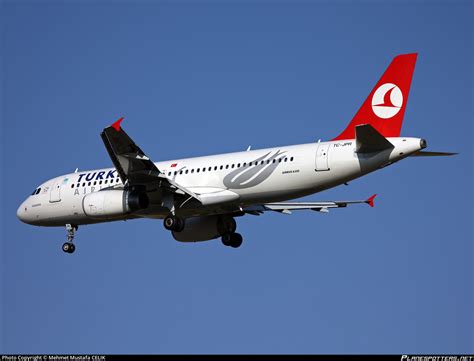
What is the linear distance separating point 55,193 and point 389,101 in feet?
52.7

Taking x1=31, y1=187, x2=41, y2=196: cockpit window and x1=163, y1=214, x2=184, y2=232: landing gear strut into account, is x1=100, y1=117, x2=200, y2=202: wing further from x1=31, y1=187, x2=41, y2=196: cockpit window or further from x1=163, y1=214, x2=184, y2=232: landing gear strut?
x1=31, y1=187, x2=41, y2=196: cockpit window

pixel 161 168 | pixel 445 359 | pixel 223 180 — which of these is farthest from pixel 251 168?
pixel 445 359

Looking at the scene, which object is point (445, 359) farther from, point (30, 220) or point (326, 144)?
point (30, 220)

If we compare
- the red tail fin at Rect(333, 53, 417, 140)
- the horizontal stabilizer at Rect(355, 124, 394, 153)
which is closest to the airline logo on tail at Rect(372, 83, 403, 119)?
the red tail fin at Rect(333, 53, 417, 140)

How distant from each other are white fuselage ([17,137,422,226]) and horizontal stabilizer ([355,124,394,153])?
22cm

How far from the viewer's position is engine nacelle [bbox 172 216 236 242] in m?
43.2

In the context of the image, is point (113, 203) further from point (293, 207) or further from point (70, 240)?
point (293, 207)

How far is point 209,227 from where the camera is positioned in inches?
1705

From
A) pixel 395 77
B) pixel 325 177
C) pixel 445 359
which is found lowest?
pixel 445 359

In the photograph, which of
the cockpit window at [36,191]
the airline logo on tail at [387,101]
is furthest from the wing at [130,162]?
the airline logo on tail at [387,101]

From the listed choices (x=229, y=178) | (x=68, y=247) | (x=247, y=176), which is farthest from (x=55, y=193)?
(x=247, y=176)

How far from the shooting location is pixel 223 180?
3881 cm

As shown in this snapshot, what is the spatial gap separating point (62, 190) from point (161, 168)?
16.8ft

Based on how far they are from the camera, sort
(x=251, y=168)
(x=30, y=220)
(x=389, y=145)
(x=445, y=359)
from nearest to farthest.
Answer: (x=445, y=359), (x=389, y=145), (x=251, y=168), (x=30, y=220)
